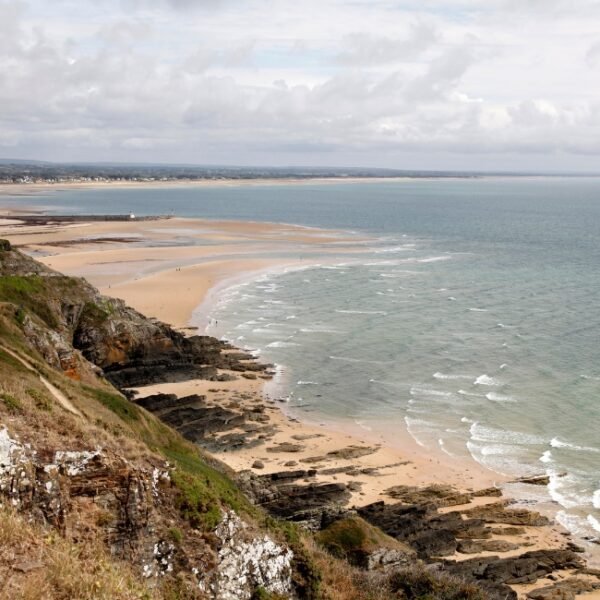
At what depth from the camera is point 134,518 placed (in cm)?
1546

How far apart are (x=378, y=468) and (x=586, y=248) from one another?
293 ft

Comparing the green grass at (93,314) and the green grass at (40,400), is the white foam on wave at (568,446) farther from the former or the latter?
the green grass at (40,400)

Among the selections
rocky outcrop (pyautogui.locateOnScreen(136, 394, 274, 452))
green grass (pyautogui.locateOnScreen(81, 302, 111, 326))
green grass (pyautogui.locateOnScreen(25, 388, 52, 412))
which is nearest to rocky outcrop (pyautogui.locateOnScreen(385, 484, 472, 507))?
rocky outcrop (pyautogui.locateOnScreen(136, 394, 274, 452))

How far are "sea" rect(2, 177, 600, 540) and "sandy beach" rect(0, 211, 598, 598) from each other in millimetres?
1471

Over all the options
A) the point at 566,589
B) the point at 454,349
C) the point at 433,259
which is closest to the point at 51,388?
the point at 566,589

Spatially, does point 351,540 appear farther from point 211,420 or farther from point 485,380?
point 485,380

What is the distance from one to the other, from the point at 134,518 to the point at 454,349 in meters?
40.0

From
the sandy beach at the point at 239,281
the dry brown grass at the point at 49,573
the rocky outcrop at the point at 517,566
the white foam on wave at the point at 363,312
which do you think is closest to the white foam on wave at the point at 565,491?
the sandy beach at the point at 239,281

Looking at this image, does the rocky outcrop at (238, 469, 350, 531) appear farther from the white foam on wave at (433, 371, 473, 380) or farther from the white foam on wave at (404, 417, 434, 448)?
the white foam on wave at (433, 371, 473, 380)

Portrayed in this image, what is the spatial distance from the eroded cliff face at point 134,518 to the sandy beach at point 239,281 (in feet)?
38.7

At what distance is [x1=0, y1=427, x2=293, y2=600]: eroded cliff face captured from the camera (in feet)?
46.8

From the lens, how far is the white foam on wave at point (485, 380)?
1778 inches

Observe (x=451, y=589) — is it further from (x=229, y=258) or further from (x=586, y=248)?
(x=586, y=248)

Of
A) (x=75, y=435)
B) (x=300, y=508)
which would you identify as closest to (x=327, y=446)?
(x=300, y=508)
